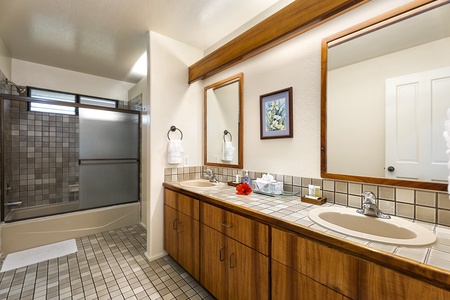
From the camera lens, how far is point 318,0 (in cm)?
122

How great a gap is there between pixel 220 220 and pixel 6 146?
2.97 metres

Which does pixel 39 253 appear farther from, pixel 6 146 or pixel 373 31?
pixel 373 31

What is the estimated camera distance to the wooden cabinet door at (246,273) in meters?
1.12

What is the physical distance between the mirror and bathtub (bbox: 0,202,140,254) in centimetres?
170

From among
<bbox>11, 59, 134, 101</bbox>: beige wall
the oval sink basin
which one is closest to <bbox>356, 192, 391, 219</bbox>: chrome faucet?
the oval sink basin

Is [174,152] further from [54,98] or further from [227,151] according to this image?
[54,98]

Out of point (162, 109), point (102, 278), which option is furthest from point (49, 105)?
point (102, 278)

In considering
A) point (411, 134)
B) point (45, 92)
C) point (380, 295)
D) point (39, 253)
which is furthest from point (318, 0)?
point (45, 92)

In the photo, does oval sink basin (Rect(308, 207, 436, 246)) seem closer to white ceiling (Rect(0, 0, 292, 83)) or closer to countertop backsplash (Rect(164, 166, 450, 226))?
countertop backsplash (Rect(164, 166, 450, 226))

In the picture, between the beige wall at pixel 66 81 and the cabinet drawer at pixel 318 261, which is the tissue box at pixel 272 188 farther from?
the beige wall at pixel 66 81

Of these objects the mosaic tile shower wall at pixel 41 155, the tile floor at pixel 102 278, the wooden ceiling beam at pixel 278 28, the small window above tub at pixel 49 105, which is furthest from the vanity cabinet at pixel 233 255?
the small window above tub at pixel 49 105

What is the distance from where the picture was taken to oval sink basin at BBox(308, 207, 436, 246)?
0.80 meters

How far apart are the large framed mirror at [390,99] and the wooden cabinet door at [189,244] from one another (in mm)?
1146

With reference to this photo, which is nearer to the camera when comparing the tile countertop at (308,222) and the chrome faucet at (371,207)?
the tile countertop at (308,222)
